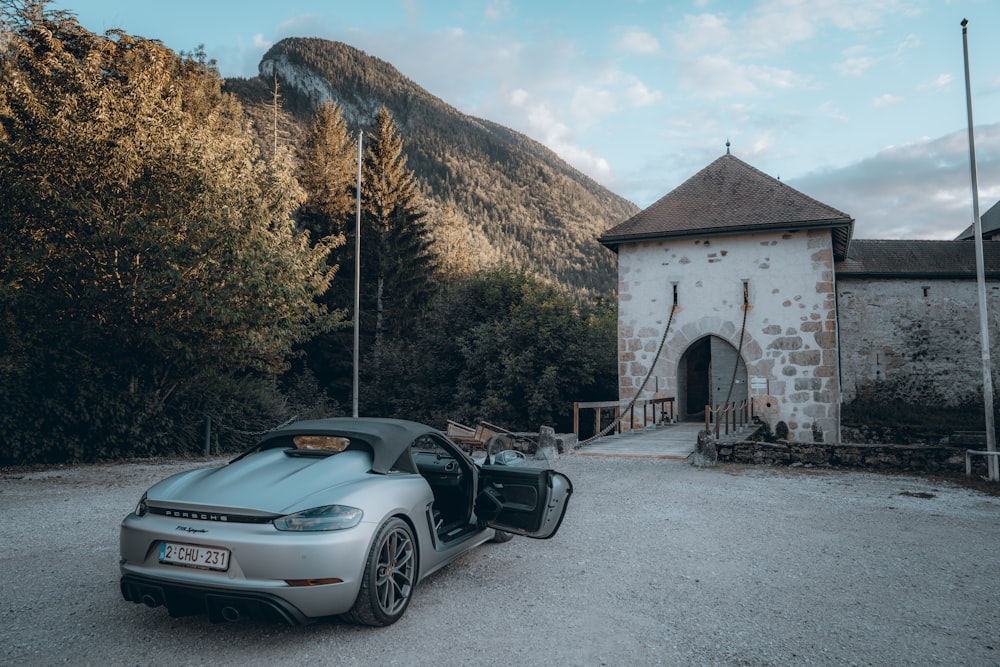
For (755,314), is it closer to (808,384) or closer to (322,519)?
(808,384)

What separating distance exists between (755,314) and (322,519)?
1566 centimetres

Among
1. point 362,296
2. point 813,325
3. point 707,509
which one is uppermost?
point 362,296

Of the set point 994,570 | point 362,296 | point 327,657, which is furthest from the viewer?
point 362,296

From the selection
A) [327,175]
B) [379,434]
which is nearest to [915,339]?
[379,434]

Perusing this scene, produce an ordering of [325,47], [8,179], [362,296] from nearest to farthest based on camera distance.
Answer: [8,179], [362,296], [325,47]

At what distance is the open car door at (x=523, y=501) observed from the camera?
4660 mm

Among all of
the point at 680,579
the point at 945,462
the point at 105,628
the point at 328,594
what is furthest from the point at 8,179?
the point at 945,462

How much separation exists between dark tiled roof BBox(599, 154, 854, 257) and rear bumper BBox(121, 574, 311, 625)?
15217 millimetres

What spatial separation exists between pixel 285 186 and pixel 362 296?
14741 millimetres

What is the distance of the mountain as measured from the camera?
2894 inches

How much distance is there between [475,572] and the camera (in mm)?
4852

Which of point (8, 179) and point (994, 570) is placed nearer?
point (994, 570)

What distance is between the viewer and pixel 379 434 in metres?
4.17

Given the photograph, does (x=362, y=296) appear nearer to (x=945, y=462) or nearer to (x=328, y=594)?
(x=945, y=462)
